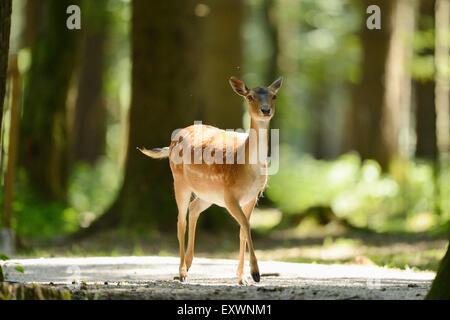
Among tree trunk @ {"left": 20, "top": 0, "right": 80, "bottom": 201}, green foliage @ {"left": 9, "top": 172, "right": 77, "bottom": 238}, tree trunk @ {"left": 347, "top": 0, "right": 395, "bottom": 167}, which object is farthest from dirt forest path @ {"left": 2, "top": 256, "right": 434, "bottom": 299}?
tree trunk @ {"left": 347, "top": 0, "right": 395, "bottom": 167}

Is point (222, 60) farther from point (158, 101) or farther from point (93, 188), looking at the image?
point (158, 101)

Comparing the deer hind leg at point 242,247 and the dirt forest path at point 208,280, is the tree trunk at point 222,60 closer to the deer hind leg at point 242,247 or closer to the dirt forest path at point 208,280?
the dirt forest path at point 208,280

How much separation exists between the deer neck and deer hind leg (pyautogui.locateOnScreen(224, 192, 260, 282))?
474 millimetres

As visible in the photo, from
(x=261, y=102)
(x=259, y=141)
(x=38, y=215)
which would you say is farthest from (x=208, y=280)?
(x=38, y=215)

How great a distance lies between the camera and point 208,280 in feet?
38.8

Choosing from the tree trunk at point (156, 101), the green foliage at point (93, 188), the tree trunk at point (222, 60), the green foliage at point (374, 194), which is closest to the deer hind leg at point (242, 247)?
the tree trunk at point (156, 101)

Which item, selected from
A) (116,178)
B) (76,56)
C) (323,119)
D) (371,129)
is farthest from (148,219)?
(323,119)

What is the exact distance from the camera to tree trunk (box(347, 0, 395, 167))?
2984cm

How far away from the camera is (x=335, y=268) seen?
13641mm

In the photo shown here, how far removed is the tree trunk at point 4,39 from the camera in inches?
417

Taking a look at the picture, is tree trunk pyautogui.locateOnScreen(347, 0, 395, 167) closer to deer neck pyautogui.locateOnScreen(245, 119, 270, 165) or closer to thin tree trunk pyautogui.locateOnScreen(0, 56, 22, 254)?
thin tree trunk pyautogui.locateOnScreen(0, 56, 22, 254)

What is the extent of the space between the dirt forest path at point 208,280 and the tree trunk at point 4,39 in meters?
2.02

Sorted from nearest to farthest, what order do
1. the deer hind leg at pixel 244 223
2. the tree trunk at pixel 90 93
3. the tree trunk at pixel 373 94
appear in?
the deer hind leg at pixel 244 223 → the tree trunk at pixel 373 94 → the tree trunk at pixel 90 93

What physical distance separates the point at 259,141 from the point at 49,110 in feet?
46.9
